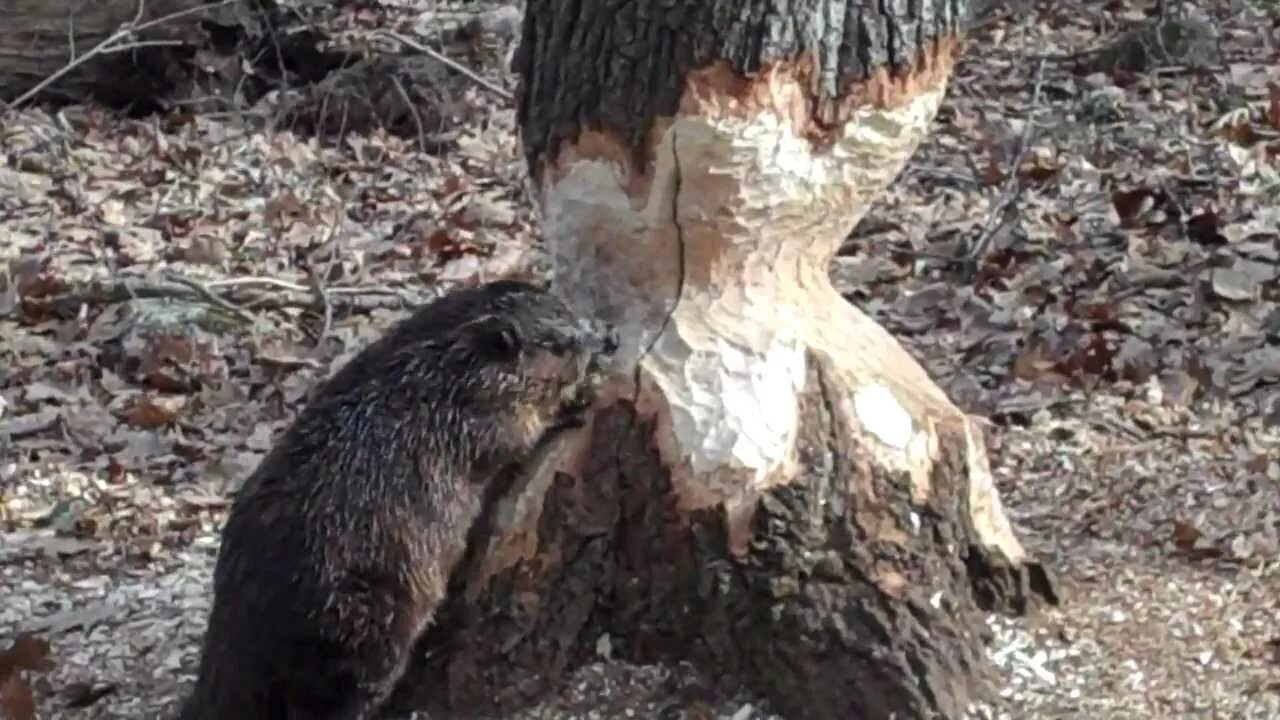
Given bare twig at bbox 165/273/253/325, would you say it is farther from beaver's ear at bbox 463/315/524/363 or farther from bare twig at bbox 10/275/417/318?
beaver's ear at bbox 463/315/524/363

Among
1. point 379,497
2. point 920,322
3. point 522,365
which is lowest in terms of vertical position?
point 920,322

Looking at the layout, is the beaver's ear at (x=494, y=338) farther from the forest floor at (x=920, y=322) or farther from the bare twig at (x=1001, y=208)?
the bare twig at (x=1001, y=208)

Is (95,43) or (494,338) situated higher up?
(494,338)

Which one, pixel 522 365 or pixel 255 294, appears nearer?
pixel 522 365

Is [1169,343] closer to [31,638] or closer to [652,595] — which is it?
[652,595]

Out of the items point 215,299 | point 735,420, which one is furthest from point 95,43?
point 735,420

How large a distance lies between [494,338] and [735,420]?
49cm

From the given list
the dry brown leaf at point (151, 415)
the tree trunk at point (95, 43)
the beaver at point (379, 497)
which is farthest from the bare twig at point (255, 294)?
the beaver at point (379, 497)

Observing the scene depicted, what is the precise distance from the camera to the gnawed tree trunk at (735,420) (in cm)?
348

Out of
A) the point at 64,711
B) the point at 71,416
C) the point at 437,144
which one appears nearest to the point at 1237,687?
the point at 64,711

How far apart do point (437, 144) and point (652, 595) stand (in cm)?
603

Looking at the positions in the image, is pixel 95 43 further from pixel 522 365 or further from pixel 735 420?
pixel 735 420

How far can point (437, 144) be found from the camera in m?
9.37

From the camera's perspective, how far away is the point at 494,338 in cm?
371
